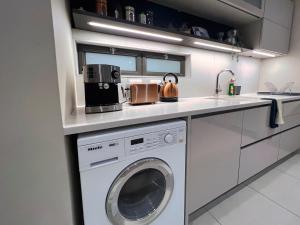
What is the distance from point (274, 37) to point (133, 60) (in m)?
2.00

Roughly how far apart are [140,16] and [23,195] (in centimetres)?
145

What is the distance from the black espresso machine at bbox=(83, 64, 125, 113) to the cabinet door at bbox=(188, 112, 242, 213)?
0.58 meters

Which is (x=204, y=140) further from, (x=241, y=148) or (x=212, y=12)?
(x=212, y=12)

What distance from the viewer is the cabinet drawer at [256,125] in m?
1.44

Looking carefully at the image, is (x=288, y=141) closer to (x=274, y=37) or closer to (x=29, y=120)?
(x=274, y=37)

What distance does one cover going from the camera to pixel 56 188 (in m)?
0.64

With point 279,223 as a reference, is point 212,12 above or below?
above

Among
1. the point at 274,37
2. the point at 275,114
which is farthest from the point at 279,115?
the point at 274,37

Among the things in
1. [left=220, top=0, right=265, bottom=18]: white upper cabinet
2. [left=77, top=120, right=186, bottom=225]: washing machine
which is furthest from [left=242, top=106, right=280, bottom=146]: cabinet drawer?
[left=220, top=0, right=265, bottom=18]: white upper cabinet

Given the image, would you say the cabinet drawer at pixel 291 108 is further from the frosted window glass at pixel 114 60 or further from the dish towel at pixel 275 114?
the frosted window glass at pixel 114 60

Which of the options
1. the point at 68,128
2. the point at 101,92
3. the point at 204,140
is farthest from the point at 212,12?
the point at 68,128

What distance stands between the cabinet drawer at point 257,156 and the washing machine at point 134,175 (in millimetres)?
828

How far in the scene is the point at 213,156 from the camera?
122 centimetres

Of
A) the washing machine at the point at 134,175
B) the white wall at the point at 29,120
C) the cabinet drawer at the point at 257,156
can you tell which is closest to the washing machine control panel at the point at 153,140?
the washing machine at the point at 134,175
